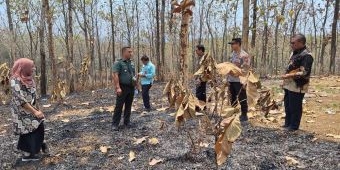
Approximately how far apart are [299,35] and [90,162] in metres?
3.78

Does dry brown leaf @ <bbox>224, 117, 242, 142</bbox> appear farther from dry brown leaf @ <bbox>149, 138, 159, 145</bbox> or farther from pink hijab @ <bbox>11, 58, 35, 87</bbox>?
pink hijab @ <bbox>11, 58, 35, 87</bbox>

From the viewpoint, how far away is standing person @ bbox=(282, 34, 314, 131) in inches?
240

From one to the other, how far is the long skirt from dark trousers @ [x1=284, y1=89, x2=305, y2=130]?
13.0 ft

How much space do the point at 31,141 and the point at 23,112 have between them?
46 centimetres

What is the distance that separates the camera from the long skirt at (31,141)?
5.59 m

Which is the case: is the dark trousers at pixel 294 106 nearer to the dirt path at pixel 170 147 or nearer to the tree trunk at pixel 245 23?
the dirt path at pixel 170 147

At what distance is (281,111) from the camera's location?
27.8ft

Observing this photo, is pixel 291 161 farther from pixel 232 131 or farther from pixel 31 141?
pixel 31 141

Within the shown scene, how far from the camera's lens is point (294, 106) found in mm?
6359

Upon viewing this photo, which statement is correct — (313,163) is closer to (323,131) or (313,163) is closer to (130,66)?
(323,131)

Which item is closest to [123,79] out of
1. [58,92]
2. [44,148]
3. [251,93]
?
[44,148]

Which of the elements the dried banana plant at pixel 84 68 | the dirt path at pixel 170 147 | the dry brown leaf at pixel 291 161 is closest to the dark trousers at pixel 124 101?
the dirt path at pixel 170 147

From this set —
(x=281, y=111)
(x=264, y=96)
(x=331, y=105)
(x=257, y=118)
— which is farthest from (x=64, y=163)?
(x=331, y=105)

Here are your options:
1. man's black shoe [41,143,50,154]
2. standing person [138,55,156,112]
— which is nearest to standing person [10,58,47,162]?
man's black shoe [41,143,50,154]
